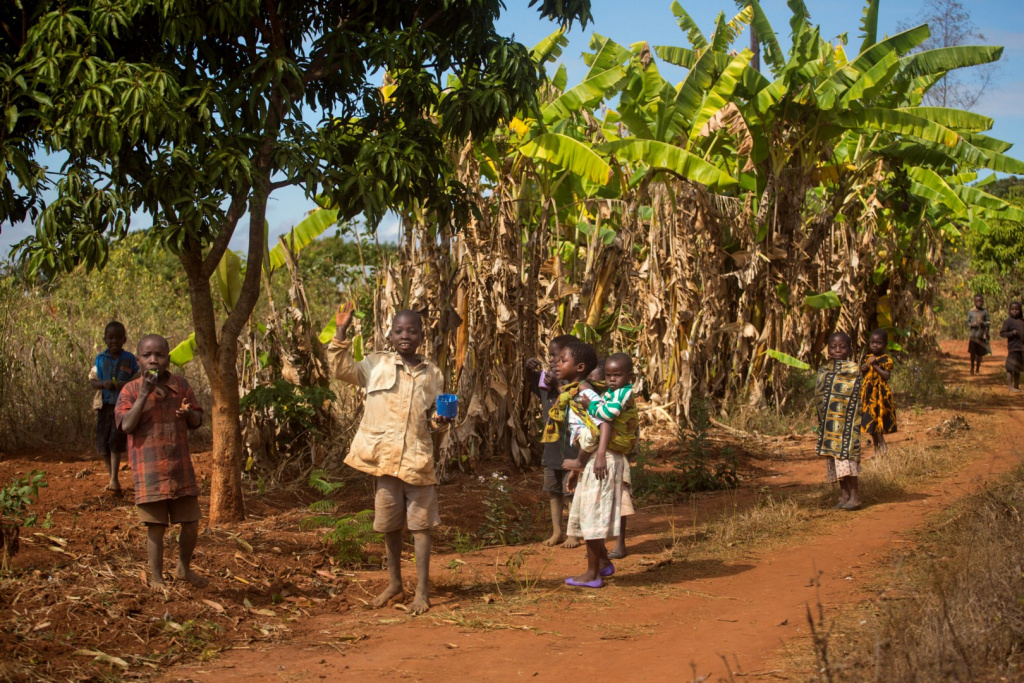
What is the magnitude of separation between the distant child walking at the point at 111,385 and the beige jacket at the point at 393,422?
3.40 meters

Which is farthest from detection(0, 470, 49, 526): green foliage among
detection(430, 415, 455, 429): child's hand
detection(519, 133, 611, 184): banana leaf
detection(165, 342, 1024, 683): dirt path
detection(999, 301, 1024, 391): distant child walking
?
detection(999, 301, 1024, 391): distant child walking

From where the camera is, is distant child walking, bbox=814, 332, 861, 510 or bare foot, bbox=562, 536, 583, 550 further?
distant child walking, bbox=814, 332, 861, 510

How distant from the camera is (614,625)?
16.7 ft

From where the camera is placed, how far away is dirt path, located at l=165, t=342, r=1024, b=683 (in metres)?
4.32

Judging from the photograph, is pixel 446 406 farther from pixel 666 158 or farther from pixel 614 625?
pixel 666 158

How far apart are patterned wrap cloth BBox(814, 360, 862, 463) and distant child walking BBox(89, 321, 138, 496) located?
5841mm

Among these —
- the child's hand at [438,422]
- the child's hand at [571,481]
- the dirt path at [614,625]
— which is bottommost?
the dirt path at [614,625]

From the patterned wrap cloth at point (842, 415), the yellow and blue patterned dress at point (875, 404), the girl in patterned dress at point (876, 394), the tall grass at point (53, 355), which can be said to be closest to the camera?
the patterned wrap cloth at point (842, 415)

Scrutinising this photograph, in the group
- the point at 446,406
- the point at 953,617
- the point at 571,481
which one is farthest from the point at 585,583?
the point at 953,617

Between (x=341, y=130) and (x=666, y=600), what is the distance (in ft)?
12.7

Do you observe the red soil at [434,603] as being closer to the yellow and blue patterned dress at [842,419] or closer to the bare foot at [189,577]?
the bare foot at [189,577]

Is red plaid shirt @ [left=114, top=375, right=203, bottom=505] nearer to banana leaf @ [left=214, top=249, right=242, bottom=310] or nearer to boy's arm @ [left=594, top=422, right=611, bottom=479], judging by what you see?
boy's arm @ [left=594, top=422, right=611, bottom=479]

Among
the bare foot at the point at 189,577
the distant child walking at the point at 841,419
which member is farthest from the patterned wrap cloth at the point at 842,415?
the bare foot at the point at 189,577

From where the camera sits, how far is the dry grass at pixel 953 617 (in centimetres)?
358
